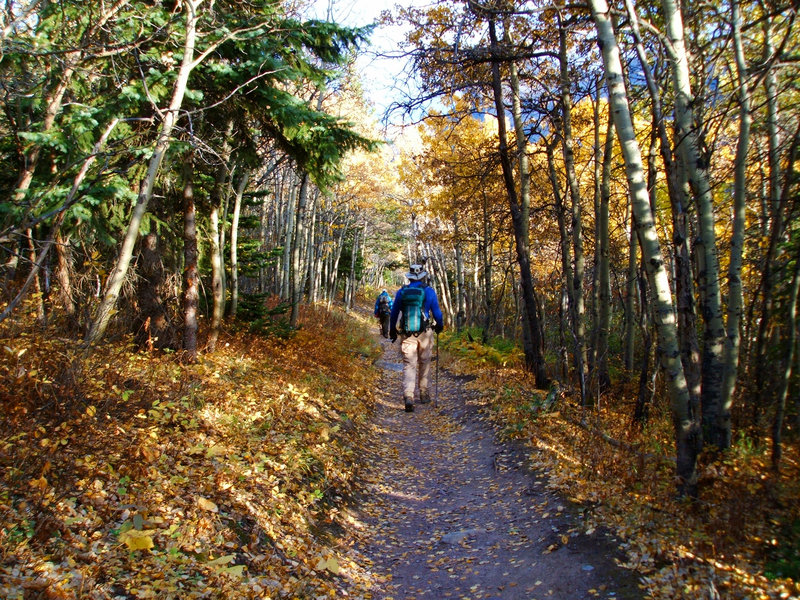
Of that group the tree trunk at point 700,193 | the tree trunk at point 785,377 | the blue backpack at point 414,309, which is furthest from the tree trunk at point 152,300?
the tree trunk at point 785,377

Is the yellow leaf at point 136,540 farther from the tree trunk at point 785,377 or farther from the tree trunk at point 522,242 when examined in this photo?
the tree trunk at point 522,242

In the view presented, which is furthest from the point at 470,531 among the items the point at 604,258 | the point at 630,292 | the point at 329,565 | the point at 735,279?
the point at 630,292

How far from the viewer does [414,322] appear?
33.2 feet

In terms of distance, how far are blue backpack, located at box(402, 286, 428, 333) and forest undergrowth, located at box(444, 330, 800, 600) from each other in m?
3.04

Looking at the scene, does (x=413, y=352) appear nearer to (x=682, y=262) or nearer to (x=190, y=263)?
(x=190, y=263)

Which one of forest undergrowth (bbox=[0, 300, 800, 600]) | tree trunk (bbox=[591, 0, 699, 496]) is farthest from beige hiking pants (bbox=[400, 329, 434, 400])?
tree trunk (bbox=[591, 0, 699, 496])

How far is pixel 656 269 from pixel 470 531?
3.31 m

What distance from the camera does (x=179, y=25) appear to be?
688 centimetres

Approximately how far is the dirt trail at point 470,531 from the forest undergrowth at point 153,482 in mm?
526

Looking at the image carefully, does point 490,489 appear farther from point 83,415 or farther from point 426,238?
point 426,238

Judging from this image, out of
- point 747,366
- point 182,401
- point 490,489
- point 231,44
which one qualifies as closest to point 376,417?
point 490,489

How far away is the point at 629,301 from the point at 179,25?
922 centimetres

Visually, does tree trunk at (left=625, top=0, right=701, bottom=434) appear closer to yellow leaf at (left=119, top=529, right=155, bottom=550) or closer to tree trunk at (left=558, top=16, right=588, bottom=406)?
tree trunk at (left=558, top=16, right=588, bottom=406)

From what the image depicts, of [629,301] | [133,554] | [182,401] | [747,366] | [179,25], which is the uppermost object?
[179,25]
